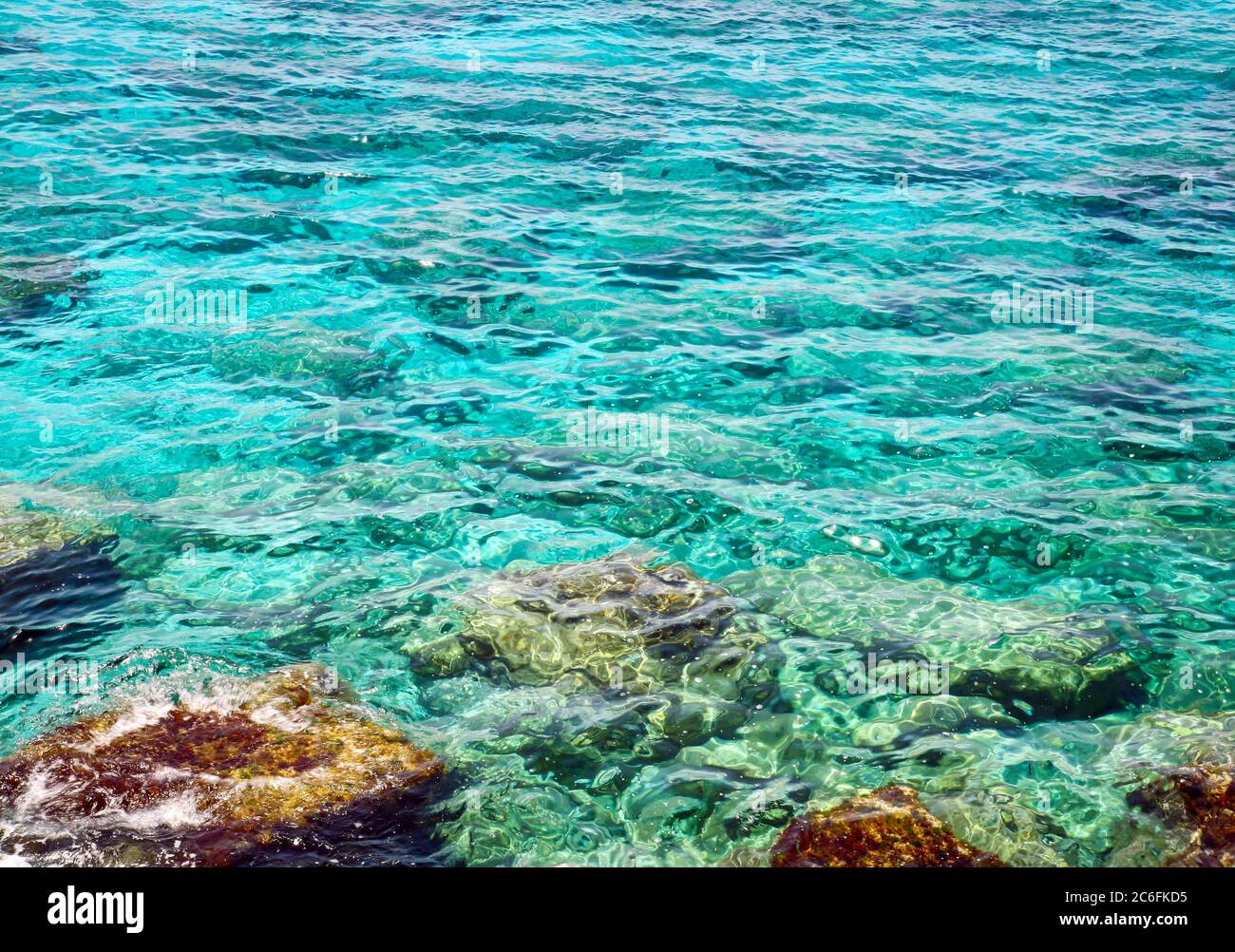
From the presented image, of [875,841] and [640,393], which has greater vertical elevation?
[640,393]

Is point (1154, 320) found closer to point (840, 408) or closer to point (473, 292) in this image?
point (840, 408)

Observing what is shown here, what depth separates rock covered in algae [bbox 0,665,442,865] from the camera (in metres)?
6.66

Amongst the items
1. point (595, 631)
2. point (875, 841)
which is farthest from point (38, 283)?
point (875, 841)

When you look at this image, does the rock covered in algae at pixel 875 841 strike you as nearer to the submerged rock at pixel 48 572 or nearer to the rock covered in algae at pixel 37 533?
the submerged rock at pixel 48 572

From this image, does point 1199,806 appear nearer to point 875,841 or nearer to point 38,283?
point 875,841

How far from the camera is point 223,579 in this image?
31.7ft

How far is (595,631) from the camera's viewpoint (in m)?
8.94

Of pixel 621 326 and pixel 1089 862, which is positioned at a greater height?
pixel 621 326

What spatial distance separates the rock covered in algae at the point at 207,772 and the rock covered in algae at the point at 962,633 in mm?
3803

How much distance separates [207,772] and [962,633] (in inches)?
248

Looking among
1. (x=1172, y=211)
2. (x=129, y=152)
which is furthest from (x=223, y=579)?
(x=1172, y=211)

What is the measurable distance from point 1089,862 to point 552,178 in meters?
15.5
